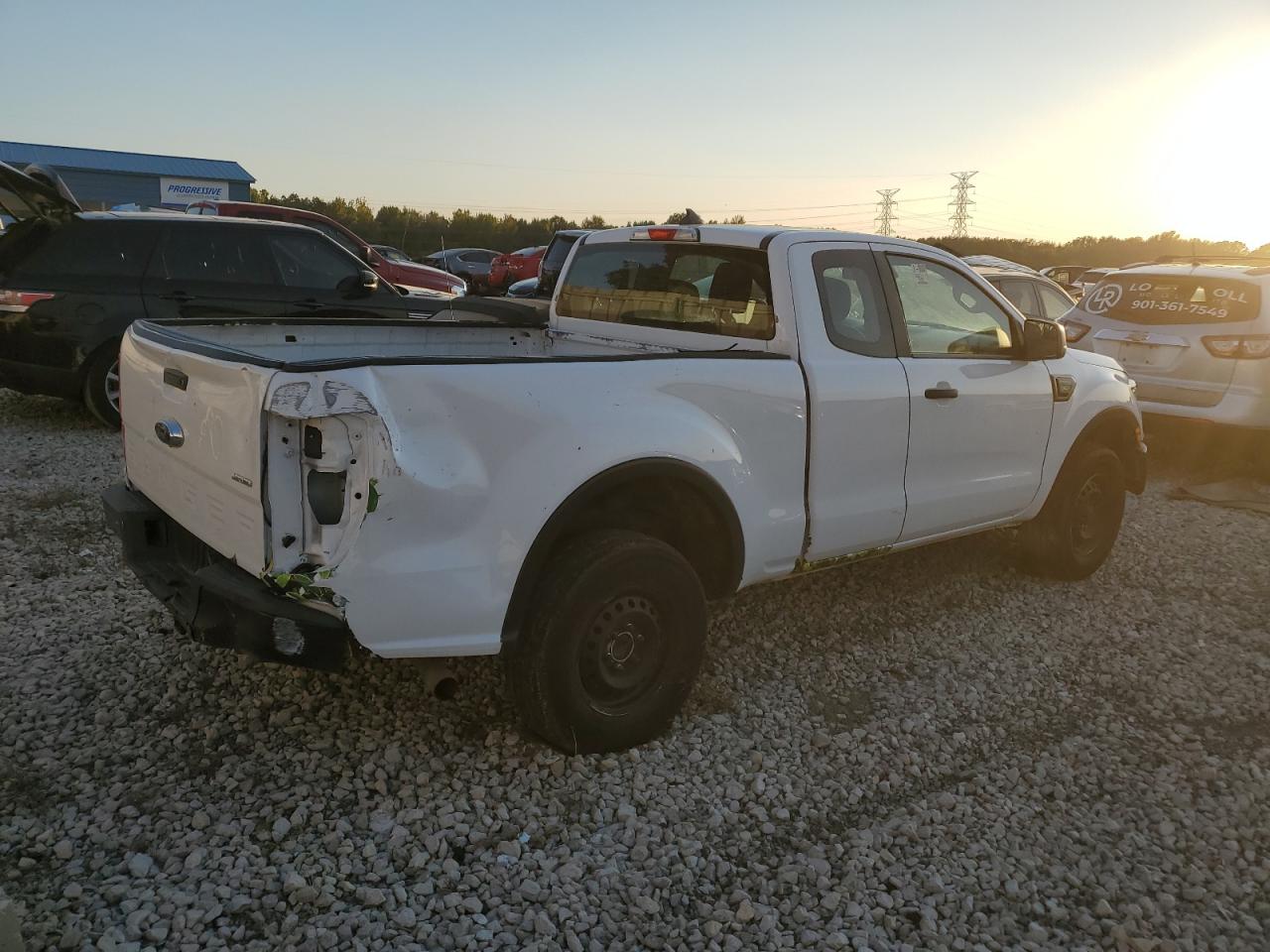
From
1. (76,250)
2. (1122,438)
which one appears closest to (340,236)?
(76,250)

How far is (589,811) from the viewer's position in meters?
3.01

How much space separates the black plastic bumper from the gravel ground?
1.86 ft

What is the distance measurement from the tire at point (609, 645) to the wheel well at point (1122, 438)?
9.64 ft

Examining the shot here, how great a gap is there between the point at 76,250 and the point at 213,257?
960mm

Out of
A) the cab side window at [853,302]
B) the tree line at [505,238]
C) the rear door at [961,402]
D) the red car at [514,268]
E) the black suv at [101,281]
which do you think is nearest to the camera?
the cab side window at [853,302]

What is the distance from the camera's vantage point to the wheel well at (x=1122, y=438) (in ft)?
16.8

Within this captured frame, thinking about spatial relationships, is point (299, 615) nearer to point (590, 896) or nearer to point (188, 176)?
point (590, 896)

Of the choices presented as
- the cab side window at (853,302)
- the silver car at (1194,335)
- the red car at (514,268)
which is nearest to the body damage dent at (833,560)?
the cab side window at (853,302)

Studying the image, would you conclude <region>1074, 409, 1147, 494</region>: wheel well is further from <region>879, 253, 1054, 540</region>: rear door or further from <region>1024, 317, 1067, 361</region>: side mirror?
<region>1024, 317, 1067, 361</region>: side mirror

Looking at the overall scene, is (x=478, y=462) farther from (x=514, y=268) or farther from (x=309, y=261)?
(x=514, y=268)

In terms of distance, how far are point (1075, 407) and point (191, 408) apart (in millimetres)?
4234

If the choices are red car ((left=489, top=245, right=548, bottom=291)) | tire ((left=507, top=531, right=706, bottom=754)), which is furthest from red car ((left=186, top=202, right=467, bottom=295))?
tire ((left=507, top=531, right=706, bottom=754))

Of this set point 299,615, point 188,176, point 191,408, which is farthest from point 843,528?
point 188,176

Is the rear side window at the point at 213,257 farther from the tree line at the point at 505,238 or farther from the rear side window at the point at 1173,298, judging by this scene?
the tree line at the point at 505,238
